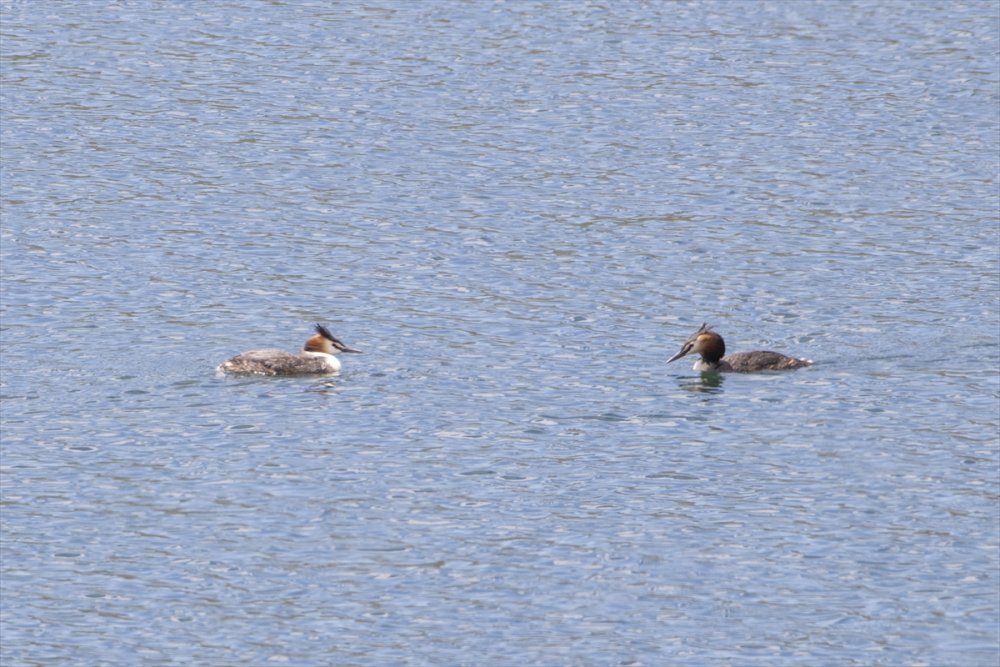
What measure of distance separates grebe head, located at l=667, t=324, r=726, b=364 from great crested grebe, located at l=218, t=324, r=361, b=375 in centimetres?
408

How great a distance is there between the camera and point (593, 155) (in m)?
37.8

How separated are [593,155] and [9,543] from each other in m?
19.6

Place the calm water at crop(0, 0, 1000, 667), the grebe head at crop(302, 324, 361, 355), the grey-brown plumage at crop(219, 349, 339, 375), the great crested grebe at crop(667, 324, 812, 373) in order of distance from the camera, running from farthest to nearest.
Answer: the grebe head at crop(302, 324, 361, 355) < the great crested grebe at crop(667, 324, 812, 373) < the grey-brown plumage at crop(219, 349, 339, 375) < the calm water at crop(0, 0, 1000, 667)

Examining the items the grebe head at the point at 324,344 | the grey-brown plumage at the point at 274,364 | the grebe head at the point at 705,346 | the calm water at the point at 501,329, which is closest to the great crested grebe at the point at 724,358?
the grebe head at the point at 705,346

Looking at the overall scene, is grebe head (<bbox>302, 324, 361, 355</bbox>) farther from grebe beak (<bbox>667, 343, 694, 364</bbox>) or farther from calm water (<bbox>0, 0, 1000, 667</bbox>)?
grebe beak (<bbox>667, 343, 694, 364</bbox>)

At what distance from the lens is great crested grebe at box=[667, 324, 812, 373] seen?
26172 mm

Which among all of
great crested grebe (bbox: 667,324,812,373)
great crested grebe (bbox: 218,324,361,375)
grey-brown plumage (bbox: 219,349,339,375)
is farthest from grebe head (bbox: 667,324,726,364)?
grey-brown plumage (bbox: 219,349,339,375)

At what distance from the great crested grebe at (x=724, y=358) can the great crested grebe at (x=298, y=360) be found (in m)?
4.19

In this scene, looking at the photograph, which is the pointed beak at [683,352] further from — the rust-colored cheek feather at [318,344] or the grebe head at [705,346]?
the rust-colored cheek feather at [318,344]

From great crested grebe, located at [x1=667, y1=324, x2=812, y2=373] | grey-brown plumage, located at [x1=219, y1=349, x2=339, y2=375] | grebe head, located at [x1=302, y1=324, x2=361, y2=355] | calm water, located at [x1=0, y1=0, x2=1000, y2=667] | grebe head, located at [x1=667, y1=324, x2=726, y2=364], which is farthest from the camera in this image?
grebe head, located at [x1=667, y1=324, x2=726, y2=364]

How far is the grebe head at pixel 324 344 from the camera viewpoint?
2633 centimetres

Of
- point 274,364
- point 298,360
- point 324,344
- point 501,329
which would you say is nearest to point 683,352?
point 501,329

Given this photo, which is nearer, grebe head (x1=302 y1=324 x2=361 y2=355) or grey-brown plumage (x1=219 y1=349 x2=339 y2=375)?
grey-brown plumage (x1=219 y1=349 x2=339 y2=375)

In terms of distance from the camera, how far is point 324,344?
86.5ft
